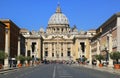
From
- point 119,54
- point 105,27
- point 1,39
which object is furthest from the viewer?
point 105,27

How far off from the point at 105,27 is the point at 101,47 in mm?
8992

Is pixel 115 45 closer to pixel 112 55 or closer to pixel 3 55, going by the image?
pixel 112 55

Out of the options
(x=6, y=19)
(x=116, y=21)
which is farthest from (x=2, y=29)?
(x=116, y=21)

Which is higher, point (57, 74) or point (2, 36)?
point (2, 36)

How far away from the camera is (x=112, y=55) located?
78.7 m

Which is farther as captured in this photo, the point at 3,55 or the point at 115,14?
the point at 115,14

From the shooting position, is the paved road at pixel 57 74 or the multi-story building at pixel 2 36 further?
the multi-story building at pixel 2 36

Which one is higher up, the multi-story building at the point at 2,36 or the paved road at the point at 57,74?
the multi-story building at the point at 2,36

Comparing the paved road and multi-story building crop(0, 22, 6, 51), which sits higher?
multi-story building crop(0, 22, 6, 51)

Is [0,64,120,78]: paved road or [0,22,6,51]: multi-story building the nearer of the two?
[0,64,120,78]: paved road

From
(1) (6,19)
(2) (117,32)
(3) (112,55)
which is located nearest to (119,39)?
(2) (117,32)

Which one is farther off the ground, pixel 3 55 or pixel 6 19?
pixel 6 19

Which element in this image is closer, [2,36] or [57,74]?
[57,74]

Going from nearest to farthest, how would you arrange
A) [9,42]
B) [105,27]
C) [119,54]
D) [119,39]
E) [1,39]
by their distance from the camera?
[119,54]
[119,39]
[1,39]
[9,42]
[105,27]
